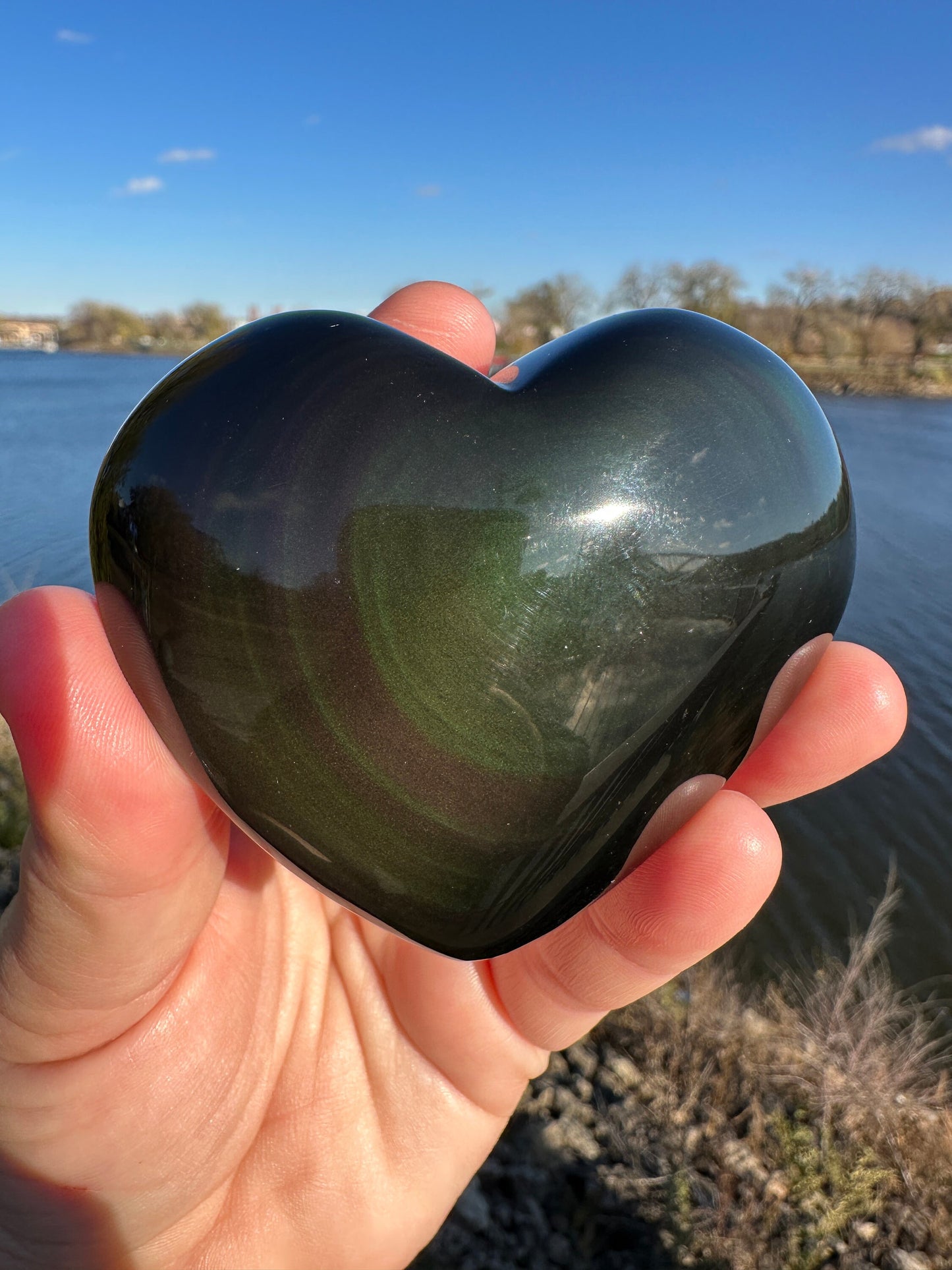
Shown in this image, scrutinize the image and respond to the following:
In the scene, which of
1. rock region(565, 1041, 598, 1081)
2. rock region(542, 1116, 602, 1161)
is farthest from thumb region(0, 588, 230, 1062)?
rock region(565, 1041, 598, 1081)

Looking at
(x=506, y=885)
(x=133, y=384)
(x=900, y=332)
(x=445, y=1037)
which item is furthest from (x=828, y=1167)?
(x=900, y=332)

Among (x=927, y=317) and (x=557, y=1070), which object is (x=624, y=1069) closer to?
(x=557, y=1070)

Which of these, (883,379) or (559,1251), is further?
(883,379)

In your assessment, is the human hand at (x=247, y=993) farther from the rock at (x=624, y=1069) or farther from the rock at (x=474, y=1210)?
the rock at (x=624, y=1069)

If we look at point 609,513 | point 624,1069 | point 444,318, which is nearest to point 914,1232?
point 624,1069

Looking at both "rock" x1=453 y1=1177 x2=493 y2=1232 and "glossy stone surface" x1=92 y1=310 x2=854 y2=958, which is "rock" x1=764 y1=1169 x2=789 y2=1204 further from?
"glossy stone surface" x1=92 y1=310 x2=854 y2=958

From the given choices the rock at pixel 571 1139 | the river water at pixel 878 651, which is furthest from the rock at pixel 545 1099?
the river water at pixel 878 651
